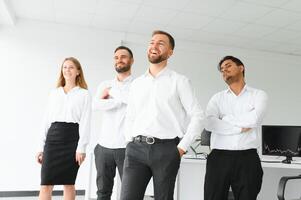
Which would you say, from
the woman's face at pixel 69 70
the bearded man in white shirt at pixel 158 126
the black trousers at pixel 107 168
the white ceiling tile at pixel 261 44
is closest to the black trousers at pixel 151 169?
the bearded man in white shirt at pixel 158 126

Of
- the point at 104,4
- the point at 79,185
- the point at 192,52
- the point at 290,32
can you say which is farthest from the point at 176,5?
the point at 79,185

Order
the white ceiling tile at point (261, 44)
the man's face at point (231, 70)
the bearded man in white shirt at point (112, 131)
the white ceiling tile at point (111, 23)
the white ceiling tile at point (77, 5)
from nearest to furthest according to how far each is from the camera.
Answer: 1. the bearded man in white shirt at point (112, 131)
2. the man's face at point (231, 70)
3. the white ceiling tile at point (77, 5)
4. the white ceiling tile at point (111, 23)
5. the white ceiling tile at point (261, 44)

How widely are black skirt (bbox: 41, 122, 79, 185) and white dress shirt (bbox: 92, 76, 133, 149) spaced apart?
0.28 m

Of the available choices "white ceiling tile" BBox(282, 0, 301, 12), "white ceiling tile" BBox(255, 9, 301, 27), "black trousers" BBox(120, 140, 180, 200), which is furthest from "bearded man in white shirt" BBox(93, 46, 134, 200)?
"white ceiling tile" BBox(255, 9, 301, 27)

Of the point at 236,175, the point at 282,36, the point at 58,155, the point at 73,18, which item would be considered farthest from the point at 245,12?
the point at 58,155

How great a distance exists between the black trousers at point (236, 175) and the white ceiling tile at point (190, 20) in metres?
2.66

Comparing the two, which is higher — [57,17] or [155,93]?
[57,17]

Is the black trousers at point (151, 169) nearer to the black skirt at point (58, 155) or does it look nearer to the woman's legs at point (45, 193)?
the black skirt at point (58, 155)

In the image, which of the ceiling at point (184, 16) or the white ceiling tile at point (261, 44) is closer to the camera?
the ceiling at point (184, 16)

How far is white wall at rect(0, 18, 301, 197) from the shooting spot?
14.7 ft

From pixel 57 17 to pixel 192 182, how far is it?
10.6ft

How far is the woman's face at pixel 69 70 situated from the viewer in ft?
8.18

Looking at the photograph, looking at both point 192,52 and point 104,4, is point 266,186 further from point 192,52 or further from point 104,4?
point 104,4

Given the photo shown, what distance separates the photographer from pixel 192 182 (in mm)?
3230
